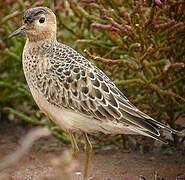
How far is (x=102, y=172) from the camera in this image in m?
4.21

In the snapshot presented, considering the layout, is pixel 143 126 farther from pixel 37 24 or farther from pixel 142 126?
pixel 37 24

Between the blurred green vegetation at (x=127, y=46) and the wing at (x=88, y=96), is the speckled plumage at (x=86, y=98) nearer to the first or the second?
the wing at (x=88, y=96)

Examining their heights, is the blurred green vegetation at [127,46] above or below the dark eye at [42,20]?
below

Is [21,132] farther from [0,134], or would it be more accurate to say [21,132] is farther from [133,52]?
[133,52]

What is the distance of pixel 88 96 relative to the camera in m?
3.35

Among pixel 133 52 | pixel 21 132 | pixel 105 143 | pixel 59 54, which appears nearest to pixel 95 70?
pixel 59 54

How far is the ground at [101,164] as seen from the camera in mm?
4121

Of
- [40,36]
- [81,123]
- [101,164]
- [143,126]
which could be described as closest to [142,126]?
[143,126]

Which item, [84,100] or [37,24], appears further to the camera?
[37,24]

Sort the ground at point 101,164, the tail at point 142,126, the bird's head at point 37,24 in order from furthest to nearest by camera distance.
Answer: the ground at point 101,164
the bird's head at point 37,24
the tail at point 142,126

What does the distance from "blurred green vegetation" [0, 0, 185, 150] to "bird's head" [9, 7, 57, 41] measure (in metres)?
0.29

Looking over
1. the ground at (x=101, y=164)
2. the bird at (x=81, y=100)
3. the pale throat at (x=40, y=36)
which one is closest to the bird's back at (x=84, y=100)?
the bird at (x=81, y=100)

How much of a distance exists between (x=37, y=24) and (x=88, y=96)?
614 mm

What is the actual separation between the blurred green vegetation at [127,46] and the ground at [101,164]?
16 cm
